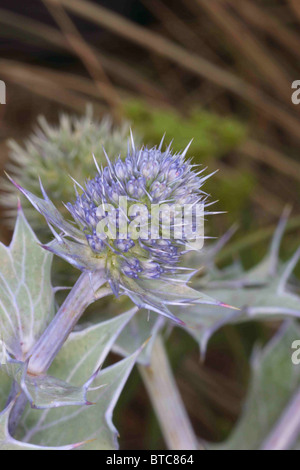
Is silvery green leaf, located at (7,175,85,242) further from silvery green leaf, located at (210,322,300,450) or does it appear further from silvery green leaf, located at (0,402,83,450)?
silvery green leaf, located at (210,322,300,450)

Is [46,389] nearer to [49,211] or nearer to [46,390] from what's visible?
[46,390]

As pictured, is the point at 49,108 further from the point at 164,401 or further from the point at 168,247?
the point at 168,247

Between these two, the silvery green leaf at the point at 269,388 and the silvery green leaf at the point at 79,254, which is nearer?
the silvery green leaf at the point at 79,254

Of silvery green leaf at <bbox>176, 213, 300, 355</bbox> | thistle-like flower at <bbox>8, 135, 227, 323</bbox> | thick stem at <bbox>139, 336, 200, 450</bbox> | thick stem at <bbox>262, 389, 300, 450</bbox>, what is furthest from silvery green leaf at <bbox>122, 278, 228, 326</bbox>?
thick stem at <bbox>262, 389, 300, 450</bbox>

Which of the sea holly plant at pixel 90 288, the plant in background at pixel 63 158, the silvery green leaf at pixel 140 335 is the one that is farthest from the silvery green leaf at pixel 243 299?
the plant in background at pixel 63 158

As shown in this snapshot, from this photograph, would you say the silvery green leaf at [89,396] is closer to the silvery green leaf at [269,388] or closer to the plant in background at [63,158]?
the plant in background at [63,158]
